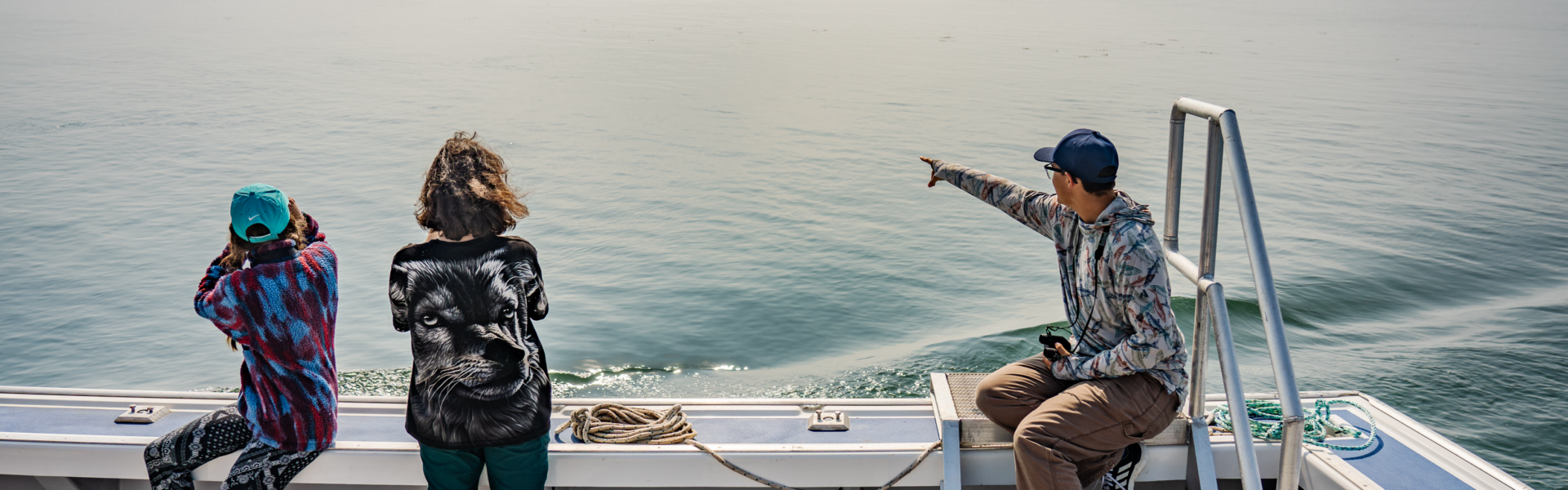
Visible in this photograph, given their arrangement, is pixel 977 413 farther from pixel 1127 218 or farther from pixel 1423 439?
pixel 1423 439

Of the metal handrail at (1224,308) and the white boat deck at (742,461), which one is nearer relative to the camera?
the metal handrail at (1224,308)

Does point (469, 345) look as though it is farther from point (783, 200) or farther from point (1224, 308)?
point (783, 200)

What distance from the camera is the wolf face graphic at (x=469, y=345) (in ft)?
7.97

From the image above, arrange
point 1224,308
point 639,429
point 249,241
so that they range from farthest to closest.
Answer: point 639,429 → point 249,241 → point 1224,308

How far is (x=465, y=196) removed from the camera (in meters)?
2.40

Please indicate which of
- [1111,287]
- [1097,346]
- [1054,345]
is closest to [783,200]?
[1054,345]

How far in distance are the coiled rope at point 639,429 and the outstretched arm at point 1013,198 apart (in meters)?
0.69

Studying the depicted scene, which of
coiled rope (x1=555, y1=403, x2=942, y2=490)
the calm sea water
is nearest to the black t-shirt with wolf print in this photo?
coiled rope (x1=555, y1=403, x2=942, y2=490)

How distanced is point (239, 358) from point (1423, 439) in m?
7.52

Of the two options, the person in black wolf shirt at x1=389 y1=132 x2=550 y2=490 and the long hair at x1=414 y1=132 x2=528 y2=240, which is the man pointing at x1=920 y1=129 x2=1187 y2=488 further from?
the long hair at x1=414 y1=132 x2=528 y2=240

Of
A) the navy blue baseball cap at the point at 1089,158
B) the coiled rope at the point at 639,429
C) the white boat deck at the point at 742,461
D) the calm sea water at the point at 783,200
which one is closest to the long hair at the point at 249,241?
the white boat deck at the point at 742,461

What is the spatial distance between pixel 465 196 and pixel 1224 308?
1.83m

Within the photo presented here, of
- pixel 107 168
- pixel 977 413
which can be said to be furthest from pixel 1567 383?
pixel 107 168

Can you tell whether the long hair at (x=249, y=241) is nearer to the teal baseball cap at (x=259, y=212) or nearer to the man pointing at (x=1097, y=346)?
the teal baseball cap at (x=259, y=212)
